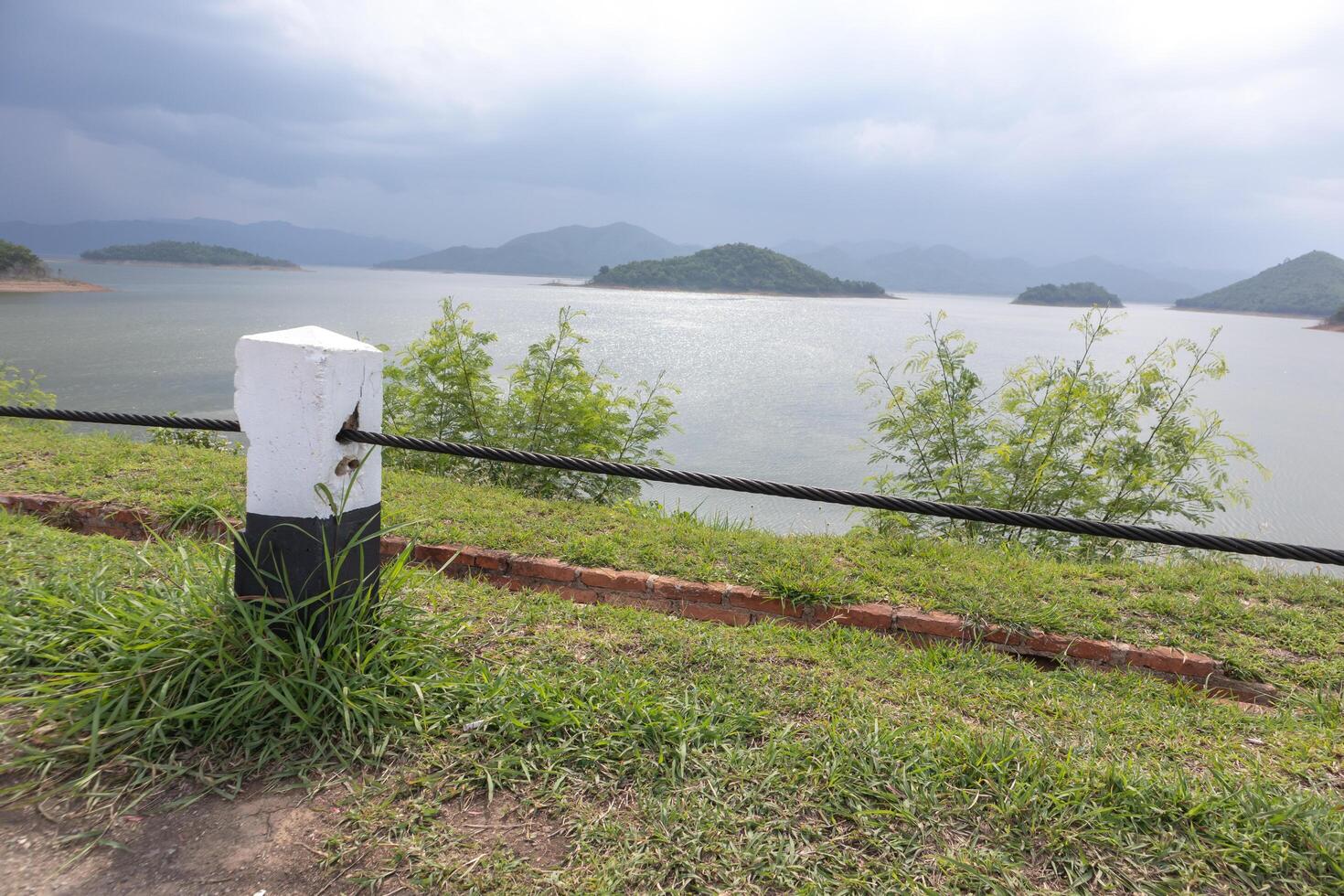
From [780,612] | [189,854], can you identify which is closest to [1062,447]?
[780,612]

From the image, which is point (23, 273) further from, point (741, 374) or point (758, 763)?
point (758, 763)

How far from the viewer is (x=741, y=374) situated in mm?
21203

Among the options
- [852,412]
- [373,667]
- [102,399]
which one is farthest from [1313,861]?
[102,399]

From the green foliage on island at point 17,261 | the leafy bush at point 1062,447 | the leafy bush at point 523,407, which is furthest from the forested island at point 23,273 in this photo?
the leafy bush at point 1062,447

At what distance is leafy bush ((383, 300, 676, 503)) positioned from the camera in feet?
24.7

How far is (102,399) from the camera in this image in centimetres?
1477

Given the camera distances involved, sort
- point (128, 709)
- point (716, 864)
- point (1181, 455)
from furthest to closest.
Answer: point (1181, 455)
point (128, 709)
point (716, 864)

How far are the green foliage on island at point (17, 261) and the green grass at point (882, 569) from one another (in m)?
52.9

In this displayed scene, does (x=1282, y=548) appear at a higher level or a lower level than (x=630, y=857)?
higher

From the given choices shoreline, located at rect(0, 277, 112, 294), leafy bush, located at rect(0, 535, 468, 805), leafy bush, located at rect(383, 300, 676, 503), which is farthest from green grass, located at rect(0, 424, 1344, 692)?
shoreline, located at rect(0, 277, 112, 294)

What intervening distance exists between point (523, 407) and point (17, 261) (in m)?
53.4

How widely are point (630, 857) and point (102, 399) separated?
17056 mm

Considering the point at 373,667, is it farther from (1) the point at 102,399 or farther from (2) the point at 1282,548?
(1) the point at 102,399

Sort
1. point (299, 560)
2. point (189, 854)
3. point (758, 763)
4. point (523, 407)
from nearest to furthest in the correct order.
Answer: point (189, 854) → point (758, 763) → point (299, 560) → point (523, 407)
